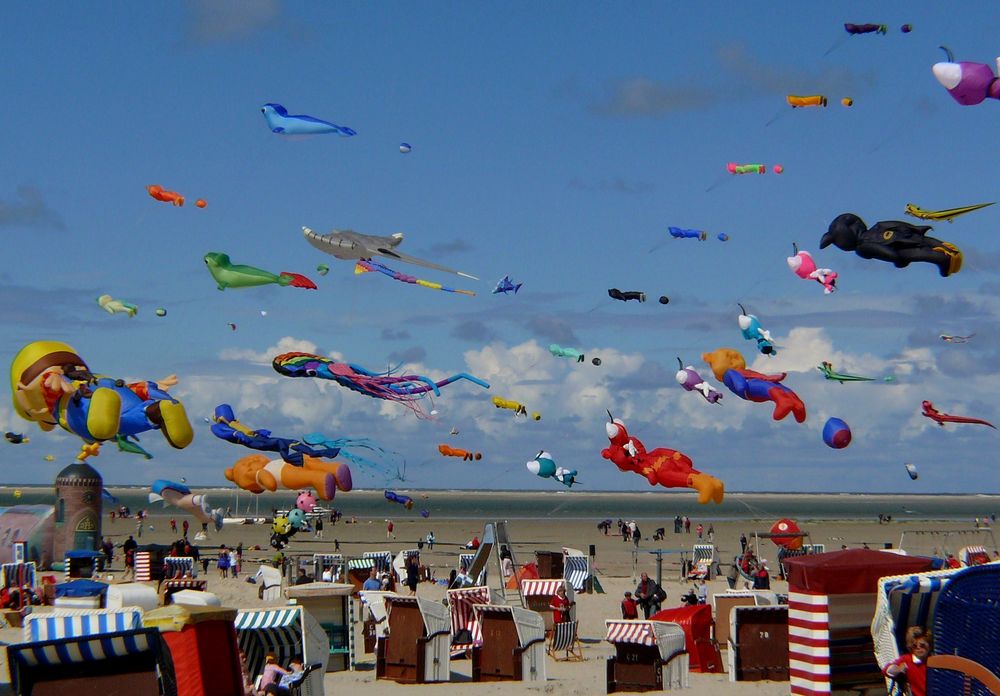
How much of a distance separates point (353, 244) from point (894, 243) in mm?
9886

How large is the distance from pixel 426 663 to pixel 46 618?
7.89 m

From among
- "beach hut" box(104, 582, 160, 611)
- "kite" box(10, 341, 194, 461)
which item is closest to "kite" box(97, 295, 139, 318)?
"kite" box(10, 341, 194, 461)

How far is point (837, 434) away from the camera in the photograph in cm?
2328

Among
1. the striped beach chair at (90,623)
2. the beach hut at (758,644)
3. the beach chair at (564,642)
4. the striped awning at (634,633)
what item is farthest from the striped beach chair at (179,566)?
the striped beach chair at (90,623)

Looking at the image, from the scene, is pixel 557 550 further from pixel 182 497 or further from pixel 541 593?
pixel 541 593

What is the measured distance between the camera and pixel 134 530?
66812 mm

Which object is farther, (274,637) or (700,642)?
(700,642)

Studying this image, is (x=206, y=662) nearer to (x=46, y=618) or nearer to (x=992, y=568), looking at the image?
(x=46, y=618)

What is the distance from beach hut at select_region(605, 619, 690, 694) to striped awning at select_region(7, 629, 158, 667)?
838 cm

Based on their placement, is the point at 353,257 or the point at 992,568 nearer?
the point at 992,568

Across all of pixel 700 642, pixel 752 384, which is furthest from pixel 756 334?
pixel 700 642

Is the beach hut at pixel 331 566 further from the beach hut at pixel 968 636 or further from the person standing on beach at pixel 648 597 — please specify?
the beach hut at pixel 968 636

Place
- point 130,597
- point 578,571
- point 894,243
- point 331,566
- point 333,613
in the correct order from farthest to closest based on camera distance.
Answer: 1. point 331,566
2. point 578,571
3. point 894,243
4. point 333,613
5. point 130,597

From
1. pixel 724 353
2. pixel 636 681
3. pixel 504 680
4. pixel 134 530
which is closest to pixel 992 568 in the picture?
pixel 636 681
